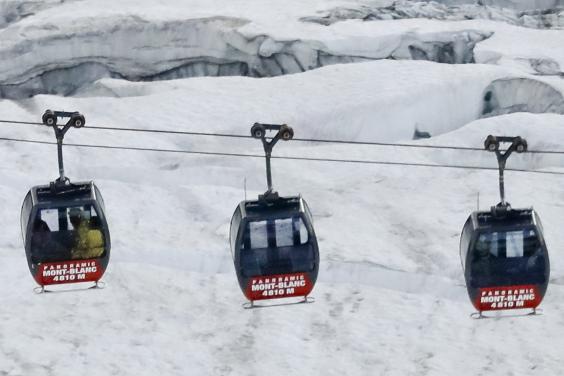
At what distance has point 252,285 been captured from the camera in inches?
833

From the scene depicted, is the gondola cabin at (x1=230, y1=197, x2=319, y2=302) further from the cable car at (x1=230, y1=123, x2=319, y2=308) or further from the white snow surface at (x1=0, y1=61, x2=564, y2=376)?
the white snow surface at (x1=0, y1=61, x2=564, y2=376)

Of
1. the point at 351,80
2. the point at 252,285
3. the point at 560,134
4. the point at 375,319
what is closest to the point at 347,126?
the point at 351,80

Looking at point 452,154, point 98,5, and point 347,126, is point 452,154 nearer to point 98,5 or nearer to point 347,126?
point 347,126

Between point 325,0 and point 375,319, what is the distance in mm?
14977

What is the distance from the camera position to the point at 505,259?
20906mm

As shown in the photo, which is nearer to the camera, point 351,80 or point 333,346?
point 333,346

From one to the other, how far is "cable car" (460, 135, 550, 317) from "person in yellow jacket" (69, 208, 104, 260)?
5036mm

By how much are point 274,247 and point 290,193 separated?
11836 millimetres

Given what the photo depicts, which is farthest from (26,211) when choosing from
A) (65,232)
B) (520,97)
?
(520,97)

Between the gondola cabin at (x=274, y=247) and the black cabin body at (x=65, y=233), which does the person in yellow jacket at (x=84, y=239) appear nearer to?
the black cabin body at (x=65, y=233)

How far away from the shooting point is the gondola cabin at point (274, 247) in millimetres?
20469

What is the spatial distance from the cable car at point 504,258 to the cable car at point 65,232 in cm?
503

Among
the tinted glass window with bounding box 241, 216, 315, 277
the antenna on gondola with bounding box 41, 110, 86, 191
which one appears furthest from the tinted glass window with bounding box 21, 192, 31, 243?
the tinted glass window with bounding box 241, 216, 315, 277

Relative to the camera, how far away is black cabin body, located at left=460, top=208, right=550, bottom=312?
67.3ft
